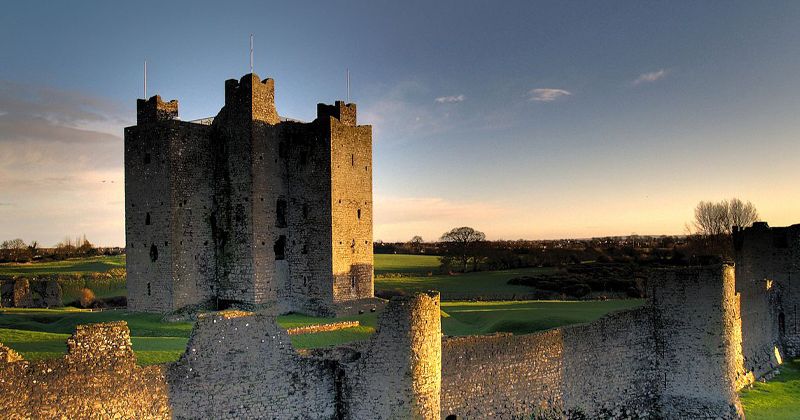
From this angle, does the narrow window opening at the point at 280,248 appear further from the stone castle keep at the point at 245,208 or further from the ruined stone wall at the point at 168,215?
the ruined stone wall at the point at 168,215

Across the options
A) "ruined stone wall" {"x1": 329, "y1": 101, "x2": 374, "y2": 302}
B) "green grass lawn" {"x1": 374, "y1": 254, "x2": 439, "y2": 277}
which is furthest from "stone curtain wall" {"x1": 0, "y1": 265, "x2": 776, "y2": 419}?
"green grass lawn" {"x1": 374, "y1": 254, "x2": 439, "y2": 277}

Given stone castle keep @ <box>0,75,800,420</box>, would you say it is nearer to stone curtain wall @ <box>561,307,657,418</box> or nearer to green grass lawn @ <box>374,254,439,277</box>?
stone curtain wall @ <box>561,307,657,418</box>

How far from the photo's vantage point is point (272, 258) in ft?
77.3

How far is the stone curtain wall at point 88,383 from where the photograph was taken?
350 inches

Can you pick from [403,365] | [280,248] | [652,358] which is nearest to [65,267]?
[280,248]

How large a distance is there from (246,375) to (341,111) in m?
17.3

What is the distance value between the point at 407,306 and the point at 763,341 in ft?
57.2

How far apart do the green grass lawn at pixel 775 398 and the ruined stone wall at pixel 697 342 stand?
5.90ft

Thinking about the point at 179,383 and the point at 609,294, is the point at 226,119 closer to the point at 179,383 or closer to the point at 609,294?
the point at 179,383

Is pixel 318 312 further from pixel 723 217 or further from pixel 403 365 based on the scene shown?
pixel 723 217

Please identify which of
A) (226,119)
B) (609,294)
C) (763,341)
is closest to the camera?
(763,341)

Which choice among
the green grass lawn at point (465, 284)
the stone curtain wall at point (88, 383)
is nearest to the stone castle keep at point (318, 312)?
the stone curtain wall at point (88, 383)

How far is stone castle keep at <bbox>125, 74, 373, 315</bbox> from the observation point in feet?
72.0

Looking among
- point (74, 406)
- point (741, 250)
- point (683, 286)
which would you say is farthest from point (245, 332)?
point (741, 250)
